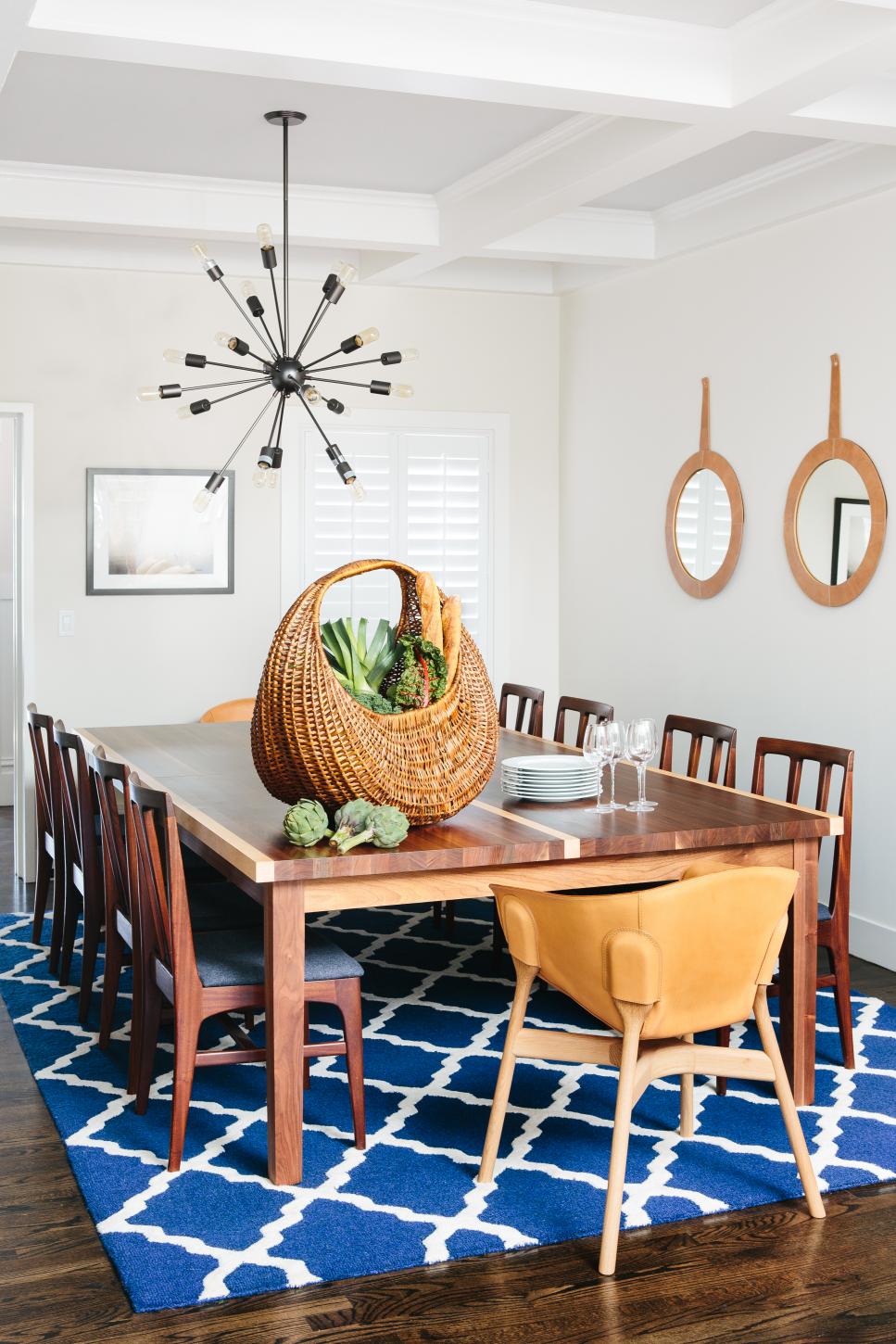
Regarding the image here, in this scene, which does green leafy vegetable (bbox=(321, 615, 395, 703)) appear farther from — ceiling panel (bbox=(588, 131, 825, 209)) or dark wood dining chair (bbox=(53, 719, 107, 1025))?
ceiling panel (bbox=(588, 131, 825, 209))

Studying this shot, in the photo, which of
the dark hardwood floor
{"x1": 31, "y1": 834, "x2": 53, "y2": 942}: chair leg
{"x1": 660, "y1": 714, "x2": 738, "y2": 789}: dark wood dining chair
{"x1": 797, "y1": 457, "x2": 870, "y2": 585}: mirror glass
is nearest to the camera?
the dark hardwood floor

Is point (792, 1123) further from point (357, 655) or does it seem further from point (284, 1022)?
point (357, 655)

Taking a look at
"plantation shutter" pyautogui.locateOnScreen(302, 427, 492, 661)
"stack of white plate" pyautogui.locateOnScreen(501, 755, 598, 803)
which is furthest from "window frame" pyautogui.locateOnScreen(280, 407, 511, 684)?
"stack of white plate" pyautogui.locateOnScreen(501, 755, 598, 803)

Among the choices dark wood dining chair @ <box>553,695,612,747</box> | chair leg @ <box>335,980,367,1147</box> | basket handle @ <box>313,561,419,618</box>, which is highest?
basket handle @ <box>313,561,419,618</box>

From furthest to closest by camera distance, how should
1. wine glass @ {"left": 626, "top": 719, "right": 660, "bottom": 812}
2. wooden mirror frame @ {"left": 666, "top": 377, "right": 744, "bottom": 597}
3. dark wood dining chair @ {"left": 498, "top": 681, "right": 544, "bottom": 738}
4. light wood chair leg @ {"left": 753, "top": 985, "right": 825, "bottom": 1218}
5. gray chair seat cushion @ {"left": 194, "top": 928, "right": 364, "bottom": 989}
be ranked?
wooden mirror frame @ {"left": 666, "top": 377, "right": 744, "bottom": 597}
dark wood dining chair @ {"left": 498, "top": 681, "right": 544, "bottom": 738}
wine glass @ {"left": 626, "top": 719, "right": 660, "bottom": 812}
gray chair seat cushion @ {"left": 194, "top": 928, "right": 364, "bottom": 989}
light wood chair leg @ {"left": 753, "top": 985, "right": 825, "bottom": 1218}

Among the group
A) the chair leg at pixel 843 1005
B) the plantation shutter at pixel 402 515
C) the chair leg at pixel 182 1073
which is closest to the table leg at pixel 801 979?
the chair leg at pixel 843 1005

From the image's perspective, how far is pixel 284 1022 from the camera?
304cm

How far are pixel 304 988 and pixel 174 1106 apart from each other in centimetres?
39

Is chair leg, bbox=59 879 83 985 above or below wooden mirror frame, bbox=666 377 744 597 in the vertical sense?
below

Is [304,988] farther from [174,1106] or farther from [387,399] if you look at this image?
[387,399]

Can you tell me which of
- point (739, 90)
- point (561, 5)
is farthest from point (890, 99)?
point (561, 5)

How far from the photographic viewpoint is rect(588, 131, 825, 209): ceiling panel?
15.4ft

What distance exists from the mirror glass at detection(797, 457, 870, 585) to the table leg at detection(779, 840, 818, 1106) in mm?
1635

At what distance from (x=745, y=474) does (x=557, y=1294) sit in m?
3.55
